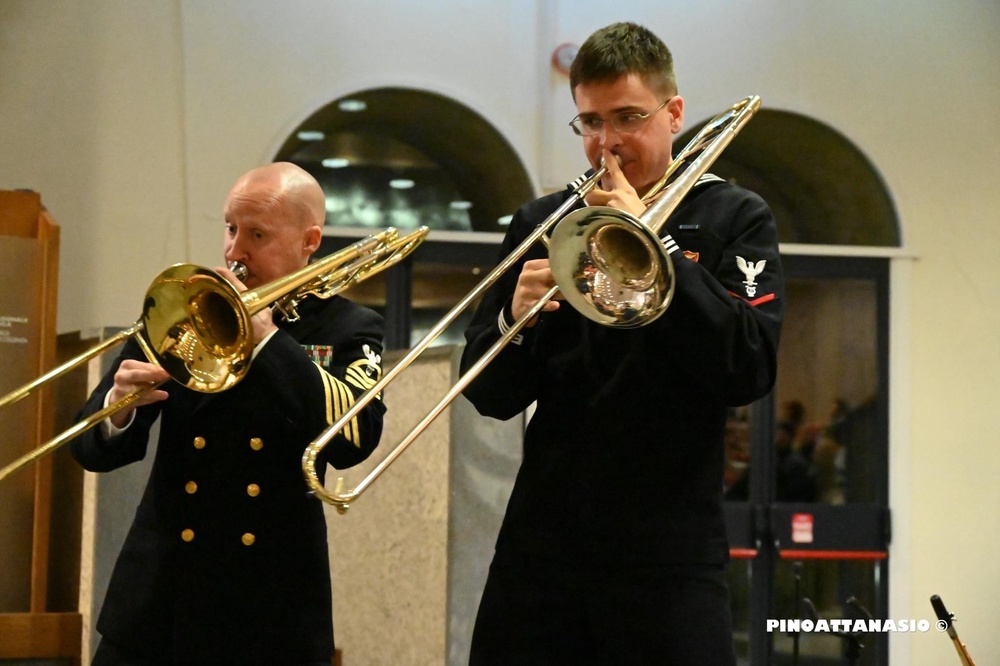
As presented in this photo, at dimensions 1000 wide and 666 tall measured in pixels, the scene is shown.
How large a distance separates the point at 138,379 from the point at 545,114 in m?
4.53

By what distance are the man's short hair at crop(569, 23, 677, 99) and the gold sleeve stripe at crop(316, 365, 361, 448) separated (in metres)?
0.66

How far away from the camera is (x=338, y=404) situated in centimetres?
217

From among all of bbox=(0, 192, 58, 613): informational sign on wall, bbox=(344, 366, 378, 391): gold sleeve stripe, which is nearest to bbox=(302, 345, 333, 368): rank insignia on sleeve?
bbox=(344, 366, 378, 391): gold sleeve stripe

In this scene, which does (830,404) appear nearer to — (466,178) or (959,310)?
(959,310)

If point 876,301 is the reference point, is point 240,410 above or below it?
below

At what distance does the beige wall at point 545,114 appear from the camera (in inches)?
233

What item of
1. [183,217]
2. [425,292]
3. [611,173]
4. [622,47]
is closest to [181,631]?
[611,173]

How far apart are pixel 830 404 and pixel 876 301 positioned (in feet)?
2.07

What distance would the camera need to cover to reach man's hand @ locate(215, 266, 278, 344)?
7.00ft

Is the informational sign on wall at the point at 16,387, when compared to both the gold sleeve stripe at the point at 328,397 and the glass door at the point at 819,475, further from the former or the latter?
the glass door at the point at 819,475

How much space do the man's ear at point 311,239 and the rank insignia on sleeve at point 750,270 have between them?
0.78 metres

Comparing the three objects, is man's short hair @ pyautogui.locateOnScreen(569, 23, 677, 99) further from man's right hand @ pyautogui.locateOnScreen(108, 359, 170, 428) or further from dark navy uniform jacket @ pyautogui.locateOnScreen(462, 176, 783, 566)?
man's right hand @ pyautogui.locateOnScreen(108, 359, 170, 428)

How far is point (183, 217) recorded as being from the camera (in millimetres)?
6055

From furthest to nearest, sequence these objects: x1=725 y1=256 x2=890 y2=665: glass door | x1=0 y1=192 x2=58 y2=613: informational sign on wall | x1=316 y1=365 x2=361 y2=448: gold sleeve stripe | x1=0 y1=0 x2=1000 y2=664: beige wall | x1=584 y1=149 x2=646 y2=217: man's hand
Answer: x1=725 y1=256 x2=890 y2=665: glass door, x1=0 y1=0 x2=1000 y2=664: beige wall, x1=0 y1=192 x2=58 y2=613: informational sign on wall, x1=316 y1=365 x2=361 y2=448: gold sleeve stripe, x1=584 y1=149 x2=646 y2=217: man's hand
